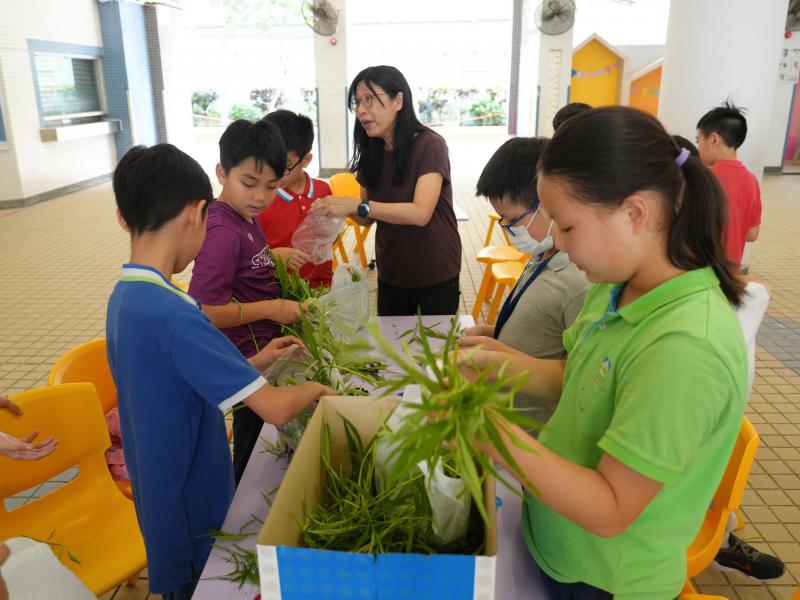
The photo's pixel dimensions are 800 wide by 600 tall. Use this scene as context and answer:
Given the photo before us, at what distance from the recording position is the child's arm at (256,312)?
1.78m

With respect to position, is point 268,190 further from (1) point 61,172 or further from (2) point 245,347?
(1) point 61,172

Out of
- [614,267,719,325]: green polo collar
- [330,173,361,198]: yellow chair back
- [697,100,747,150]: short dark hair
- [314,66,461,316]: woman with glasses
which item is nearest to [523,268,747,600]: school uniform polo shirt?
[614,267,719,325]: green polo collar

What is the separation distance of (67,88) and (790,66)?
11935 mm

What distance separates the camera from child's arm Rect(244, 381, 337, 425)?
49.5 inches

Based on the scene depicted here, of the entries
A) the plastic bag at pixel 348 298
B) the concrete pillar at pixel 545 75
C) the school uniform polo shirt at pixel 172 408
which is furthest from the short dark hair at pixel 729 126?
the concrete pillar at pixel 545 75

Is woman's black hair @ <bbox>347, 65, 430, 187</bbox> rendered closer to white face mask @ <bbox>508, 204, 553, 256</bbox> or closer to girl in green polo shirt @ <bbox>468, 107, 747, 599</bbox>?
white face mask @ <bbox>508, 204, 553, 256</bbox>

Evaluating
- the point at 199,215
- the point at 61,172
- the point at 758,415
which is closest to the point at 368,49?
the point at 61,172

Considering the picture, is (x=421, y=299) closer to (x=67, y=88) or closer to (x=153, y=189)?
(x=153, y=189)

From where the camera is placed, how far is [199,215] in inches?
52.7

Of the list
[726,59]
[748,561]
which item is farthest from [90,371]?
[726,59]

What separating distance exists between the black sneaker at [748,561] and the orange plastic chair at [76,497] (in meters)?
1.92

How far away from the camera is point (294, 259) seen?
2.08 m

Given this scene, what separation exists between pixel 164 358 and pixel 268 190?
0.76 m

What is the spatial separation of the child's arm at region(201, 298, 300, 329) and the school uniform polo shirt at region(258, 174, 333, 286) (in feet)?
1.54
